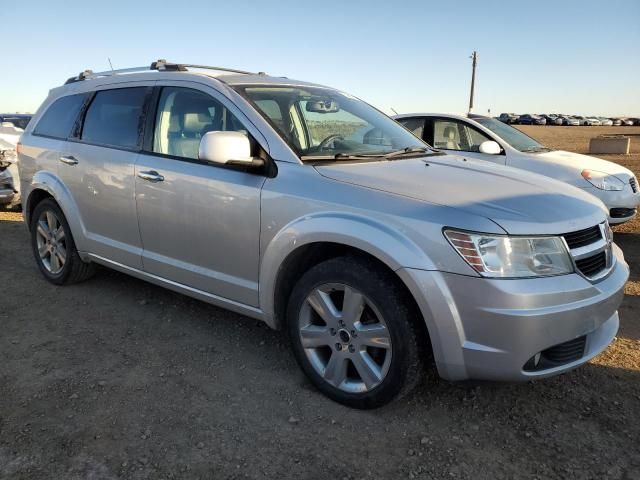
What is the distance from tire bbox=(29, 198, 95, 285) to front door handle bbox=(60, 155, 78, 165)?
0.46m

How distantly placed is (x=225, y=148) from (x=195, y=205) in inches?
22.1

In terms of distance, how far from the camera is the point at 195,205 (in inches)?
132

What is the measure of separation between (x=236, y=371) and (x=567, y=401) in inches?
75.3

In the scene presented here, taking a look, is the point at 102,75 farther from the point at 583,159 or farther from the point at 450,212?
the point at 583,159

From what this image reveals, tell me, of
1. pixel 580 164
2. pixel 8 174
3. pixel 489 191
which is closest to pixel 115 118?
pixel 489 191

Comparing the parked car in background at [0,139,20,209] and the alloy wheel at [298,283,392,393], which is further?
the parked car in background at [0,139,20,209]

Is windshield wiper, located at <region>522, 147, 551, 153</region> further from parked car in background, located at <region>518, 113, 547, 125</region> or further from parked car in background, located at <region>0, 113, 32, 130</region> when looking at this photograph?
parked car in background, located at <region>518, 113, 547, 125</region>

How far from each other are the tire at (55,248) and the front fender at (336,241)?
91.5 inches

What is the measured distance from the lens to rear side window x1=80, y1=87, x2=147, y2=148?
394cm

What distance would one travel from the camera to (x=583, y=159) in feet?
22.9

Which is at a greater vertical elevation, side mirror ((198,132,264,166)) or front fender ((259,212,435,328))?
side mirror ((198,132,264,166))

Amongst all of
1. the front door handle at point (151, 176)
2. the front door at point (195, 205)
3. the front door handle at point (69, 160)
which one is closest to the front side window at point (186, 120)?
the front door at point (195, 205)

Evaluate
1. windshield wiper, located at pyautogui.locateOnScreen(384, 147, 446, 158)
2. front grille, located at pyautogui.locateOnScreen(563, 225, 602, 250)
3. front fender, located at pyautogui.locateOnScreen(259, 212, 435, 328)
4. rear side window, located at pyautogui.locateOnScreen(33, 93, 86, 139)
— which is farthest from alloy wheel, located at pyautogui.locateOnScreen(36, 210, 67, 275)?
front grille, located at pyautogui.locateOnScreen(563, 225, 602, 250)

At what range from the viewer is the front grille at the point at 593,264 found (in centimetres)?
263
